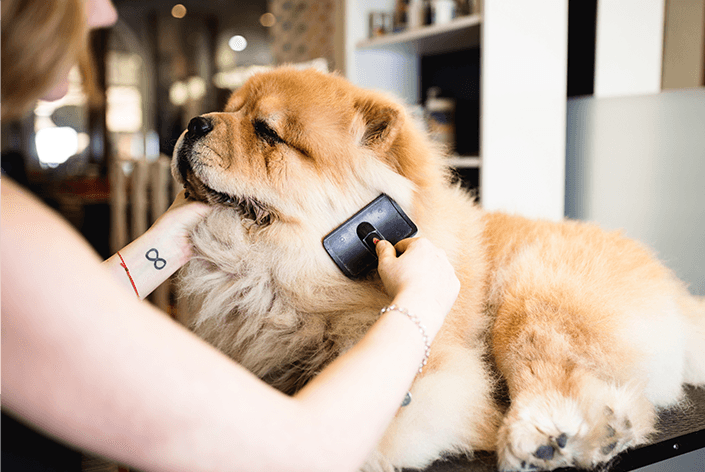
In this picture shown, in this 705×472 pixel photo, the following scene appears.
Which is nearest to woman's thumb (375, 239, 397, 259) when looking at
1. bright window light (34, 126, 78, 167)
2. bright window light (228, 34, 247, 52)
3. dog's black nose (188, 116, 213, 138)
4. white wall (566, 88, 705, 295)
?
dog's black nose (188, 116, 213, 138)

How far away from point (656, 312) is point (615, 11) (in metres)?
1.73

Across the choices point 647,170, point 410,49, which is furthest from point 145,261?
point 410,49

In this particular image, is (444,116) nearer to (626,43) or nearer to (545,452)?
(626,43)

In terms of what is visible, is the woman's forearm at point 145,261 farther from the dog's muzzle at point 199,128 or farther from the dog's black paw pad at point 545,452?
the dog's black paw pad at point 545,452

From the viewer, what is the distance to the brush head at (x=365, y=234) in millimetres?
1017

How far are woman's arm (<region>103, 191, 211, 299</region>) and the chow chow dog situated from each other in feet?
0.12

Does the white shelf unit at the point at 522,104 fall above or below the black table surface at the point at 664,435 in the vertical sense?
above

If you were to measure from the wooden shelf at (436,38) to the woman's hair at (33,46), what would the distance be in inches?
83.8

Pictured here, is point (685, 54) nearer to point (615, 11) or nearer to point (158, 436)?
point (615, 11)

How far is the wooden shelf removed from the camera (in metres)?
2.49

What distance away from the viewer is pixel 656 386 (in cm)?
109

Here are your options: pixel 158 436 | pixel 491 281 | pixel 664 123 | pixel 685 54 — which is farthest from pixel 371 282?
pixel 685 54

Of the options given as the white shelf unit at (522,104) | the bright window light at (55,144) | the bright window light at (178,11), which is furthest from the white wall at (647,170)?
the bright window light at (55,144)

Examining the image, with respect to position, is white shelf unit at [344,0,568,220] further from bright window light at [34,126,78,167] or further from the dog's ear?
bright window light at [34,126,78,167]
